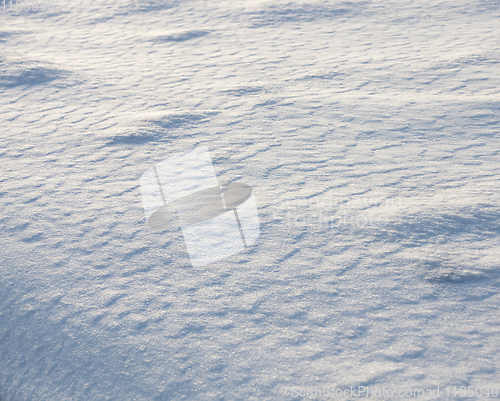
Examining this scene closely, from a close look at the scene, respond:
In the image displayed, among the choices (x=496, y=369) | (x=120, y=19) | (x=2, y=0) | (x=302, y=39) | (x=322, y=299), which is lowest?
(x=496, y=369)

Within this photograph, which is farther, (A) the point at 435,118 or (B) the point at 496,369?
(A) the point at 435,118

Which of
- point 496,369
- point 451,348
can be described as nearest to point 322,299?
point 451,348

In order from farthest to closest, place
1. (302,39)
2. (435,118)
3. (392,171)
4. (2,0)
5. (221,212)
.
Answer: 1. (2,0)
2. (302,39)
3. (435,118)
4. (392,171)
5. (221,212)

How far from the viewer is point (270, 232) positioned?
124 inches

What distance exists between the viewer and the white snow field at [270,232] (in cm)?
222

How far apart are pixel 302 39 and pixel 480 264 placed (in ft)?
18.6

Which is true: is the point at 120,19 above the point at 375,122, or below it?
above

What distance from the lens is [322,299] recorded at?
8.39 feet

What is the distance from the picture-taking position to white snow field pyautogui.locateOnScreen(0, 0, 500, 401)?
7.30 feet

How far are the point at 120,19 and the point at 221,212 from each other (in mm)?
7636

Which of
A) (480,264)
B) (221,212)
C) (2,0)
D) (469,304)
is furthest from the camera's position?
(2,0)

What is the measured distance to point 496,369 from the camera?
6.86 feet

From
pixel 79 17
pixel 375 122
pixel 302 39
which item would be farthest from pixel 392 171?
pixel 79 17

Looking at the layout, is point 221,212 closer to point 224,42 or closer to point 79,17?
point 224,42
